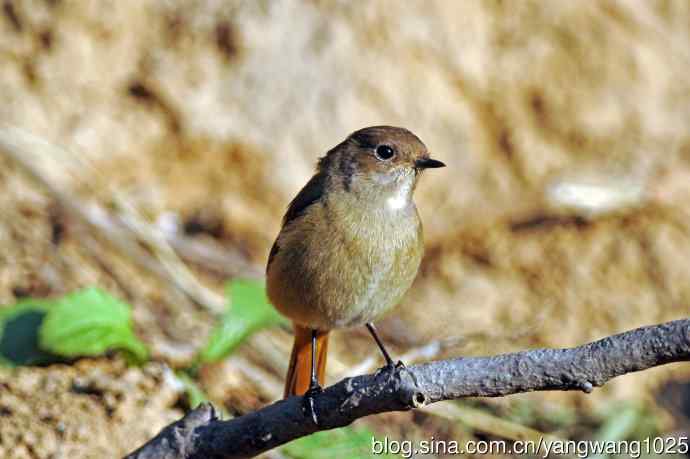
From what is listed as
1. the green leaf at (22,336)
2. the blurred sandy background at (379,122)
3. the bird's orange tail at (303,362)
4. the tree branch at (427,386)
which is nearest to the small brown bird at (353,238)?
the bird's orange tail at (303,362)

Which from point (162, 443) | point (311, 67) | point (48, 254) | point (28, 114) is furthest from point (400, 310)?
point (162, 443)

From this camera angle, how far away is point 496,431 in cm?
562

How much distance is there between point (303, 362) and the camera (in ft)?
15.0

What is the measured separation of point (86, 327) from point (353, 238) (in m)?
1.65

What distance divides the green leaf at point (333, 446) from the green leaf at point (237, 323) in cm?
68

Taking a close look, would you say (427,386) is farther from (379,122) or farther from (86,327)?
(379,122)

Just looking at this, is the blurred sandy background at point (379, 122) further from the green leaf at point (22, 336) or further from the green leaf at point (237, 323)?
the green leaf at point (22, 336)

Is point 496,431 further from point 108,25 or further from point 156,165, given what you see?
point 108,25

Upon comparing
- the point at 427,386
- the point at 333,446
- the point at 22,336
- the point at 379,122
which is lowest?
the point at 427,386

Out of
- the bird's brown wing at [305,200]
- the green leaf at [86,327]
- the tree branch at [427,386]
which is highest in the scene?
the bird's brown wing at [305,200]

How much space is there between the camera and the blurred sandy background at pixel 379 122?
6195mm

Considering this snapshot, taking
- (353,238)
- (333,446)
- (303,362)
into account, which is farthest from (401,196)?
(333,446)

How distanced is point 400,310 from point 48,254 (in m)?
2.20

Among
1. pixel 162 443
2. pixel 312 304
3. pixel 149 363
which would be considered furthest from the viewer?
pixel 149 363
